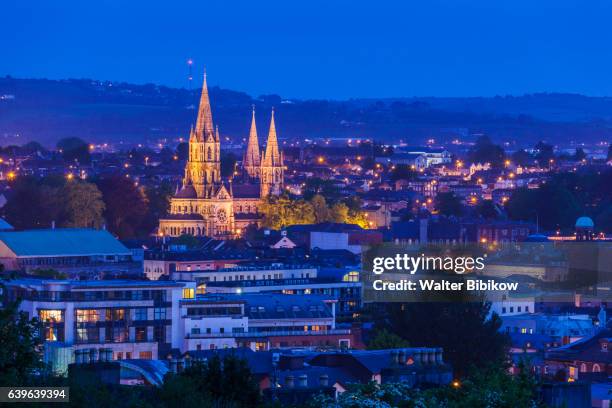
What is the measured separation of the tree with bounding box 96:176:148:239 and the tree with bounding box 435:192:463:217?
72.3 feet

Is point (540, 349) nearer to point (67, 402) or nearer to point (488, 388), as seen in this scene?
point (488, 388)

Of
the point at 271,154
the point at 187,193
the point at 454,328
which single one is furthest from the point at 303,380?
the point at 271,154

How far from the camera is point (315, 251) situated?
96062mm

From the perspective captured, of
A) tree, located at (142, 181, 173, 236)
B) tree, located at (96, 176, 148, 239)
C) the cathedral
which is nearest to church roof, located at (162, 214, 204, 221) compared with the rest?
the cathedral

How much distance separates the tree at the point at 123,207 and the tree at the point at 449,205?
22.0 m

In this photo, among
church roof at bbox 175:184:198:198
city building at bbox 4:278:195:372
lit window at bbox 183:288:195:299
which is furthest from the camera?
church roof at bbox 175:184:198:198

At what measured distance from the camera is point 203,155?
136 meters

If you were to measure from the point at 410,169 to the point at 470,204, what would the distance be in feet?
81.2

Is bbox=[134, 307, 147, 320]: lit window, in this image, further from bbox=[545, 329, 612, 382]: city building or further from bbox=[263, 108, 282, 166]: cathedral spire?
bbox=[263, 108, 282, 166]: cathedral spire

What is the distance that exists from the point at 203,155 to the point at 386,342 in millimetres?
83691

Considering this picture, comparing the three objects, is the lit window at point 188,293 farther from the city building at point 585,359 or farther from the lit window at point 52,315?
the city building at point 585,359

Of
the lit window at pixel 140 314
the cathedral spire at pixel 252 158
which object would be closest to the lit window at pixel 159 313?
the lit window at pixel 140 314

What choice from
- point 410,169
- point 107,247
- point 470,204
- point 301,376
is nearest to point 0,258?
point 107,247

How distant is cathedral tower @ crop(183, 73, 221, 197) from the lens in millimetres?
134000
